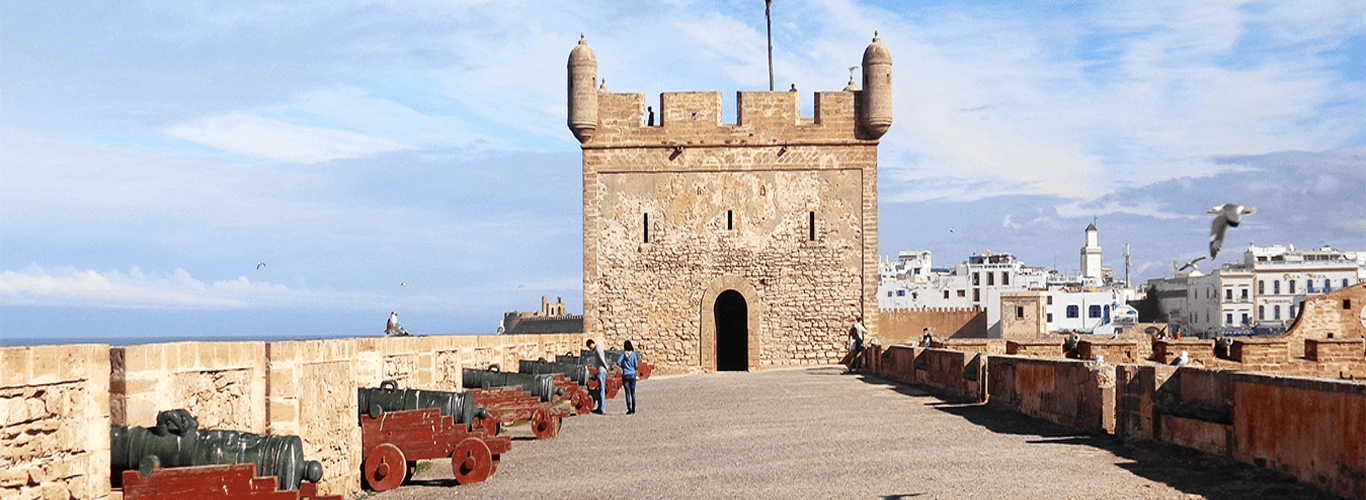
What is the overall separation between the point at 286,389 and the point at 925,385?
12235 millimetres

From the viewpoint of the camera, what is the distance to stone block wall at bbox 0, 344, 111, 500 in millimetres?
5242

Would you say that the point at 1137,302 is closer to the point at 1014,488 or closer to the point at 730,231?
the point at 730,231

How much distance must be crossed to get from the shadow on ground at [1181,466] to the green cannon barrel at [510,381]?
419 centimetres

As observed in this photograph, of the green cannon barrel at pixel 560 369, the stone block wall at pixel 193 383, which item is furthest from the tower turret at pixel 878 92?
the stone block wall at pixel 193 383

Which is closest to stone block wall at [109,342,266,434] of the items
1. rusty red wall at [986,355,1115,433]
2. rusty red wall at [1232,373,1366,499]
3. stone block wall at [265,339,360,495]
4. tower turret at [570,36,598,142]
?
stone block wall at [265,339,360,495]

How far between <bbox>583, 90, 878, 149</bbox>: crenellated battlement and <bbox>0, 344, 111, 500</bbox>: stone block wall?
21158 millimetres

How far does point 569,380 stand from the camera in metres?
15.5

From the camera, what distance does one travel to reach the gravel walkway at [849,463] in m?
7.84

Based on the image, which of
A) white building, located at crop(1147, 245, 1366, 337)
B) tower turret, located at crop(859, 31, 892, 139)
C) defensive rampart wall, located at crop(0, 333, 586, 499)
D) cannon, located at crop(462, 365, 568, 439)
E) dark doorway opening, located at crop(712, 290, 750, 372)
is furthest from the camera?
white building, located at crop(1147, 245, 1366, 337)

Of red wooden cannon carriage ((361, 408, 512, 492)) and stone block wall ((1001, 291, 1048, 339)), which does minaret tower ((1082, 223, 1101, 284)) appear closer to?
stone block wall ((1001, 291, 1048, 339))

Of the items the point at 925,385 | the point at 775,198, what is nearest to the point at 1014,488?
the point at 925,385

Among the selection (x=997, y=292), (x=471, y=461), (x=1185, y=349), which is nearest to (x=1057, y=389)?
(x=471, y=461)

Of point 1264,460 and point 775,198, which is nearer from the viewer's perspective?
point 1264,460

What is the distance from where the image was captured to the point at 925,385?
18344 mm
